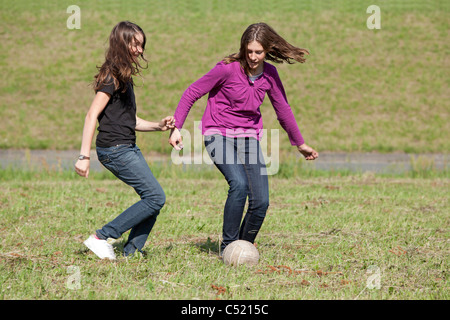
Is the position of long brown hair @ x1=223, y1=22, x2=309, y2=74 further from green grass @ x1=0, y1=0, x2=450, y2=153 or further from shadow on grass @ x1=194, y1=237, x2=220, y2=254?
green grass @ x1=0, y1=0, x2=450, y2=153

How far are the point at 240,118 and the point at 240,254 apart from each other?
4.13ft

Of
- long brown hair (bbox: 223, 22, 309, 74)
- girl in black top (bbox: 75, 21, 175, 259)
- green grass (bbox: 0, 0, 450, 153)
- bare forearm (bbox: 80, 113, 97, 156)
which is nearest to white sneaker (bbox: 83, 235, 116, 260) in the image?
girl in black top (bbox: 75, 21, 175, 259)

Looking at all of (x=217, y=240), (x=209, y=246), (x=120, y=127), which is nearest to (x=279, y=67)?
(x=217, y=240)

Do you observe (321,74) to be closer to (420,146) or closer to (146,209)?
(420,146)

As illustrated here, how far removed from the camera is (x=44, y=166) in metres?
11.9

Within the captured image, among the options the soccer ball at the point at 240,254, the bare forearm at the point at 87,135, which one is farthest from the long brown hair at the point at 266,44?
the soccer ball at the point at 240,254

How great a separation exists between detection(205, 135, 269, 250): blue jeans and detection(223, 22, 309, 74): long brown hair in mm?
715

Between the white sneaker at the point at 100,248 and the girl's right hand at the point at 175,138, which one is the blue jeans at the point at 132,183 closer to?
the white sneaker at the point at 100,248

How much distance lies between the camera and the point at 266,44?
5.35 meters

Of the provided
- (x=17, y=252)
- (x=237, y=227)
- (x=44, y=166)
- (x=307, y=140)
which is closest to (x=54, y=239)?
(x=17, y=252)

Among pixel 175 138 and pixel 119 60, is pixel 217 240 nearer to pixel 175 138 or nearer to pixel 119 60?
pixel 175 138

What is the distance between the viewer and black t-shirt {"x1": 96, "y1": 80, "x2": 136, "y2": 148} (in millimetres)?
5051

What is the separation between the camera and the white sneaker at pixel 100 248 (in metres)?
5.21
